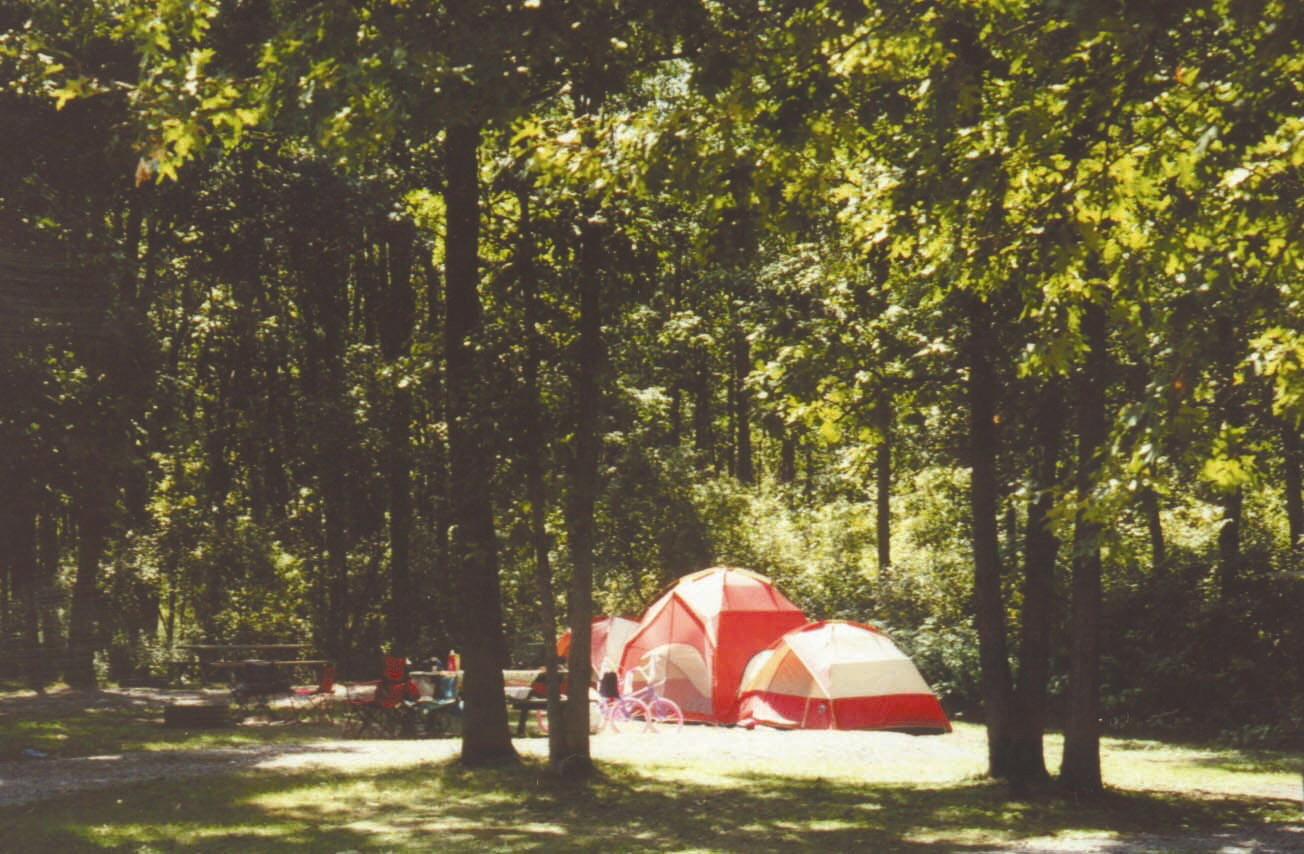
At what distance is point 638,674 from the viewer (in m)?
23.5

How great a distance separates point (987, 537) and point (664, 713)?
29.2ft

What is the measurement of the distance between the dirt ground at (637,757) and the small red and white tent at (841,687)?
67 centimetres

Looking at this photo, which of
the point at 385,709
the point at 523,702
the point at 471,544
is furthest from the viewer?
the point at 385,709

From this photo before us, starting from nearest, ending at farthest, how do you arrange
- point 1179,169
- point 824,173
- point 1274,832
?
point 1179,169 → point 824,173 → point 1274,832

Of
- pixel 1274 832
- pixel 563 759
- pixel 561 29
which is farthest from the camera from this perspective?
pixel 563 759

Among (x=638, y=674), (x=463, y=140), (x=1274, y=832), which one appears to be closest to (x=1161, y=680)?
(x=638, y=674)

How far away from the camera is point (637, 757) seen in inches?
645

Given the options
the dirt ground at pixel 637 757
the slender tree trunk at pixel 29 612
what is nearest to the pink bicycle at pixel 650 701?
the dirt ground at pixel 637 757

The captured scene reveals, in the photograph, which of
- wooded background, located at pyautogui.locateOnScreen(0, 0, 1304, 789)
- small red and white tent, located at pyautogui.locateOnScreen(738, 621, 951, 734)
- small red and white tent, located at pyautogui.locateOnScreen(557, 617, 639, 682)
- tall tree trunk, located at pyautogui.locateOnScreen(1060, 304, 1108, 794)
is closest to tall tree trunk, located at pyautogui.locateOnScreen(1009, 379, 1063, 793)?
wooded background, located at pyautogui.locateOnScreen(0, 0, 1304, 789)

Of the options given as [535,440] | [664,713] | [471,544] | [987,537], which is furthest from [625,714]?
[987,537]

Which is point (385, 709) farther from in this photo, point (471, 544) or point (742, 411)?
point (742, 411)

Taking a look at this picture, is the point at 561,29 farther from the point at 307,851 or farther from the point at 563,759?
the point at 563,759

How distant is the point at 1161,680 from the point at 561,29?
54.4 ft

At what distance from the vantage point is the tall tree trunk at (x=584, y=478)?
47.5ft
